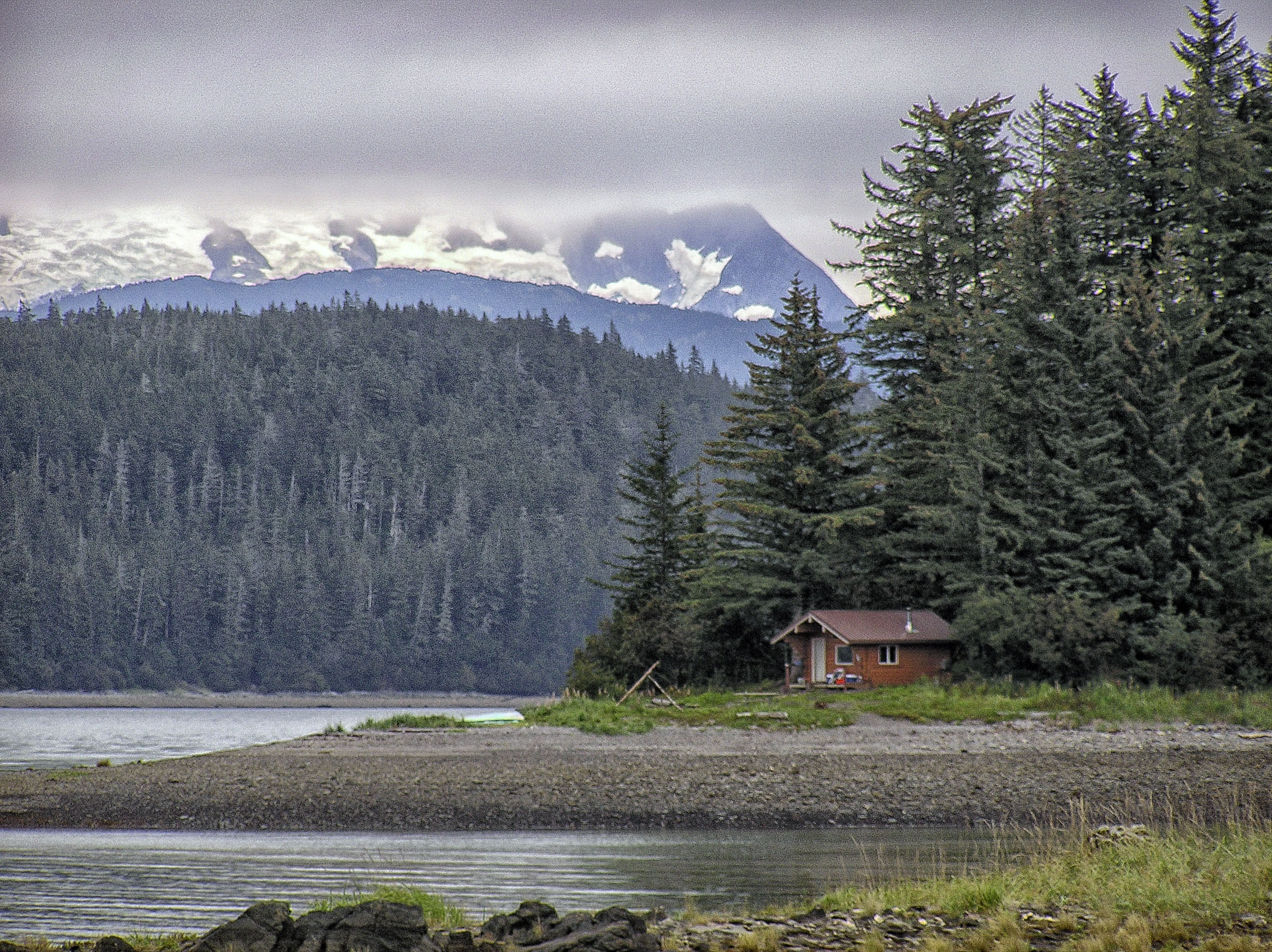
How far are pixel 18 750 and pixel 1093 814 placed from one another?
144 feet

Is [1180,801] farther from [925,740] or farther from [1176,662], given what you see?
[1176,662]

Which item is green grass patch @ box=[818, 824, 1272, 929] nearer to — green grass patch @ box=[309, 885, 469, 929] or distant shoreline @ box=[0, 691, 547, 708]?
green grass patch @ box=[309, 885, 469, 929]

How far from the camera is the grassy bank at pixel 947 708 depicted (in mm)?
36156

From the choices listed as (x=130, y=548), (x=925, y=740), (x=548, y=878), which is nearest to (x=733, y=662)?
(x=925, y=740)

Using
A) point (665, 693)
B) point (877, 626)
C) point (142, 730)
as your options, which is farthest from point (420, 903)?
point (142, 730)

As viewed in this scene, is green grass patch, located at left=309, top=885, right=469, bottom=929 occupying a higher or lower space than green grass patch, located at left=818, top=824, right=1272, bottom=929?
lower

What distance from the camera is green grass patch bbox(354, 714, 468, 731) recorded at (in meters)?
39.5

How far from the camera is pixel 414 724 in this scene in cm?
3988

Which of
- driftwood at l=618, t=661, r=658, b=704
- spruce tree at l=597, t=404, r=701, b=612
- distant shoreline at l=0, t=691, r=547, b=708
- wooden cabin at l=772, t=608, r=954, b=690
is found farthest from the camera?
distant shoreline at l=0, t=691, r=547, b=708

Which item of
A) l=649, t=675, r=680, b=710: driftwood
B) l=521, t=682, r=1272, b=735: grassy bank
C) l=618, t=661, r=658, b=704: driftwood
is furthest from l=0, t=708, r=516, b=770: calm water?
l=521, t=682, r=1272, b=735: grassy bank

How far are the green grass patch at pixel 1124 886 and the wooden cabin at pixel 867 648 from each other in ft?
104

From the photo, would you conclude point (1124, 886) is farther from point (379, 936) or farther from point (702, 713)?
point (702, 713)

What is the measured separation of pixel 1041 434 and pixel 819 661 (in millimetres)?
11690

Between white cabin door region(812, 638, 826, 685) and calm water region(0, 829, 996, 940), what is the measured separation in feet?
77.3
